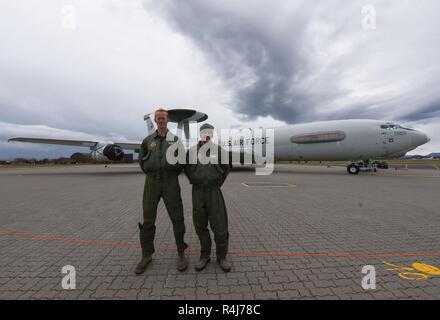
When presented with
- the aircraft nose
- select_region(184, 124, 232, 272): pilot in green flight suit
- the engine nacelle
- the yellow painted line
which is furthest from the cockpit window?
the engine nacelle

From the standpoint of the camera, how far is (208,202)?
2666 millimetres

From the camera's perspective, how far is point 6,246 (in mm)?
3332

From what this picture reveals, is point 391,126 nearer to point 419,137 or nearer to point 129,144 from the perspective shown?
point 419,137

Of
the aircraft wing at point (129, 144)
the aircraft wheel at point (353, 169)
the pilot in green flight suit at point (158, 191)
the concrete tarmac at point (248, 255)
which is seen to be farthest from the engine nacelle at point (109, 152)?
the aircraft wheel at point (353, 169)

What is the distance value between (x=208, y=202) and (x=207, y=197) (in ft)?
0.23

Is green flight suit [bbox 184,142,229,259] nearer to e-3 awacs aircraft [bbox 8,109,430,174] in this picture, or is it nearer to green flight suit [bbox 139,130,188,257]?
green flight suit [bbox 139,130,188,257]

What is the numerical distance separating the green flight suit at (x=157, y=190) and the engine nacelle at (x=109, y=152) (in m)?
15.8

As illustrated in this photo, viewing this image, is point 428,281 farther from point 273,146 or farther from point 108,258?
point 273,146

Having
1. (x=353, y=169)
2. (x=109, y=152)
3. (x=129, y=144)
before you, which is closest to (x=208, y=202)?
(x=109, y=152)

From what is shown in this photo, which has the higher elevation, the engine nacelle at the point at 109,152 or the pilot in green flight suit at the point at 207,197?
the engine nacelle at the point at 109,152

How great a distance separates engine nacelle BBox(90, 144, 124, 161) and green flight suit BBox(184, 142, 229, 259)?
16.1 m

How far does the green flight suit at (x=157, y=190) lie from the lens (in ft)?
8.71

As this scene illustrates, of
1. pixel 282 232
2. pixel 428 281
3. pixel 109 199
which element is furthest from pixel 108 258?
pixel 109 199

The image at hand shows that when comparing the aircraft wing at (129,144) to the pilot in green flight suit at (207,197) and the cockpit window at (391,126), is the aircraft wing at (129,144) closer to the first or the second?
the pilot in green flight suit at (207,197)
